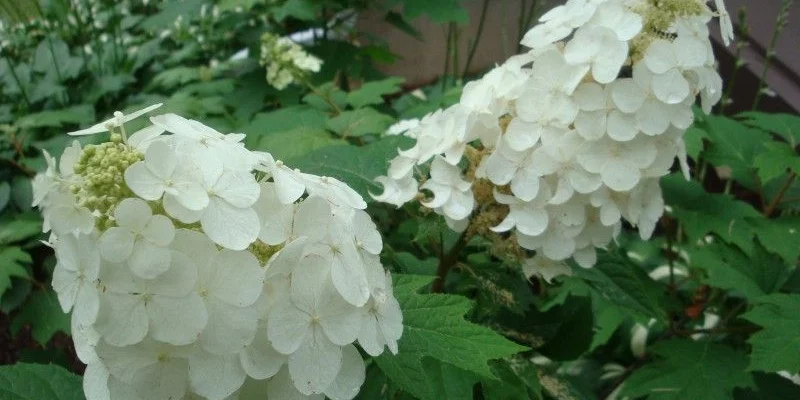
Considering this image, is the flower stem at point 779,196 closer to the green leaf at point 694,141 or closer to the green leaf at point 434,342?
the green leaf at point 694,141

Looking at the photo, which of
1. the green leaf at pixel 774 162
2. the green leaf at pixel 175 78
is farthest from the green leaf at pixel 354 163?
the green leaf at pixel 175 78

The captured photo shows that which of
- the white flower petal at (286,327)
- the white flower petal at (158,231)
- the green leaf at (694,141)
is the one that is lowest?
the green leaf at (694,141)

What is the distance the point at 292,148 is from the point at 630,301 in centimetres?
67

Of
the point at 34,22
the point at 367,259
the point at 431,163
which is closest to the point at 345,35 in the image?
the point at 34,22

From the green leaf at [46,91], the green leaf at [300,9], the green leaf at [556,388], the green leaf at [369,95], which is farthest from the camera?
the green leaf at [46,91]

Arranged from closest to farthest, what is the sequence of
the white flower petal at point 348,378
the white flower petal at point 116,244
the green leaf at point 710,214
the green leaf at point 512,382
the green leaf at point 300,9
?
the white flower petal at point 116,244
the white flower petal at point 348,378
the green leaf at point 512,382
the green leaf at point 710,214
the green leaf at point 300,9

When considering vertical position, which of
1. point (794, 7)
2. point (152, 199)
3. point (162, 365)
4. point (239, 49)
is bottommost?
point (239, 49)

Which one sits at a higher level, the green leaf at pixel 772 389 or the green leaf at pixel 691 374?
the green leaf at pixel 691 374

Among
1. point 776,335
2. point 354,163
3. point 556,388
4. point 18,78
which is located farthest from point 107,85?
point 776,335

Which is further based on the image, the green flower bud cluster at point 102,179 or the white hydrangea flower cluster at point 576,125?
the white hydrangea flower cluster at point 576,125

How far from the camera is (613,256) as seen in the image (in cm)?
131

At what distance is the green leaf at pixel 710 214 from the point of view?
4.81 ft

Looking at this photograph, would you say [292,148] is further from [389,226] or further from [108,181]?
[108,181]

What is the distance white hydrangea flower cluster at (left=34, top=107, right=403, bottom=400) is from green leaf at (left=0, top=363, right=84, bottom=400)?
0.17 m
